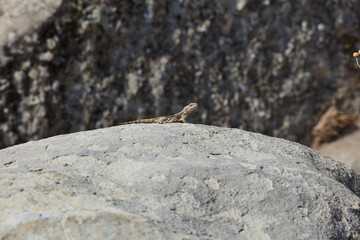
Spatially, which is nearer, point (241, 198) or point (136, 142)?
point (241, 198)

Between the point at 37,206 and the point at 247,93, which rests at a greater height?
the point at 37,206

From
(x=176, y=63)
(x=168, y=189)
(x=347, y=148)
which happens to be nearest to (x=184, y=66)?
(x=176, y=63)

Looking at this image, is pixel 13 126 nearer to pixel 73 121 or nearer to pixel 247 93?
pixel 73 121

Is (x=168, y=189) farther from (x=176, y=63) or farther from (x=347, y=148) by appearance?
(x=347, y=148)

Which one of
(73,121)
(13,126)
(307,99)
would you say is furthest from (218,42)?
(13,126)

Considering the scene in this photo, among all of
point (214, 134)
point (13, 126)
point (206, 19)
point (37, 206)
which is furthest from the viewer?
point (206, 19)

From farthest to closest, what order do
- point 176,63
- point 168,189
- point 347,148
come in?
point 347,148, point 176,63, point 168,189

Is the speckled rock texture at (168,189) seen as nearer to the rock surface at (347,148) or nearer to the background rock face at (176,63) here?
the background rock face at (176,63)
